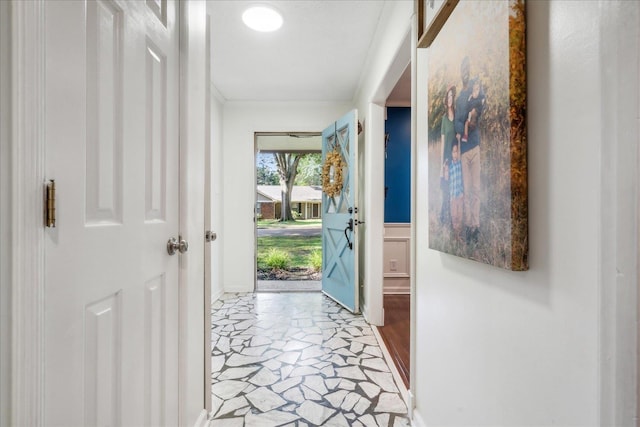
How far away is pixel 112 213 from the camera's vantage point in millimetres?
844

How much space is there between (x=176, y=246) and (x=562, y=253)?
121cm

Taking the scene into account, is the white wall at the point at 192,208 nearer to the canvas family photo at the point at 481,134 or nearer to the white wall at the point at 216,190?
the canvas family photo at the point at 481,134

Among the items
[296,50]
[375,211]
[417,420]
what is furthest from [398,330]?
[296,50]

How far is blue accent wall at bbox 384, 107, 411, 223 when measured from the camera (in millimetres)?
3943

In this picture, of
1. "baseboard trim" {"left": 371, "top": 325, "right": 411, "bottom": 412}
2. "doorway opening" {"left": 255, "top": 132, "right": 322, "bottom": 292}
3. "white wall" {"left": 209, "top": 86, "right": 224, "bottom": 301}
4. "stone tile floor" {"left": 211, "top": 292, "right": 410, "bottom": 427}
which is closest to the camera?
"stone tile floor" {"left": 211, "top": 292, "right": 410, "bottom": 427}

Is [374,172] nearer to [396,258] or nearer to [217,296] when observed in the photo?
[396,258]

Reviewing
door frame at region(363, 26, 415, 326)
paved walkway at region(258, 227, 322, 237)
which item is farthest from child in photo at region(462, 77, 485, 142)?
paved walkway at region(258, 227, 322, 237)

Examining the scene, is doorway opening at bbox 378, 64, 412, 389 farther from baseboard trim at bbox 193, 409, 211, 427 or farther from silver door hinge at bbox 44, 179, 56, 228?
silver door hinge at bbox 44, 179, 56, 228

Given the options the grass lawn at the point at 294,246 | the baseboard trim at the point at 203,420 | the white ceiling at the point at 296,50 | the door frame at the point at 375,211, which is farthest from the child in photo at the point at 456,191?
the grass lawn at the point at 294,246

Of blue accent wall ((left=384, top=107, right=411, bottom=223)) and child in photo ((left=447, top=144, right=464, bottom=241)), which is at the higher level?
blue accent wall ((left=384, top=107, right=411, bottom=223))

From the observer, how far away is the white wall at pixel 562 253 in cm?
53

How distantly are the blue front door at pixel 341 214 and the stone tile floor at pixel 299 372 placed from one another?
14.4 inches

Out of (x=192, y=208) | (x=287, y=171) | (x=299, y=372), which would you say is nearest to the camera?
(x=192, y=208)

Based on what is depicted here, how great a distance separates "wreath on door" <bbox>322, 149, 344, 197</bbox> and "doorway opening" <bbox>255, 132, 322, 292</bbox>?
5.05 ft
